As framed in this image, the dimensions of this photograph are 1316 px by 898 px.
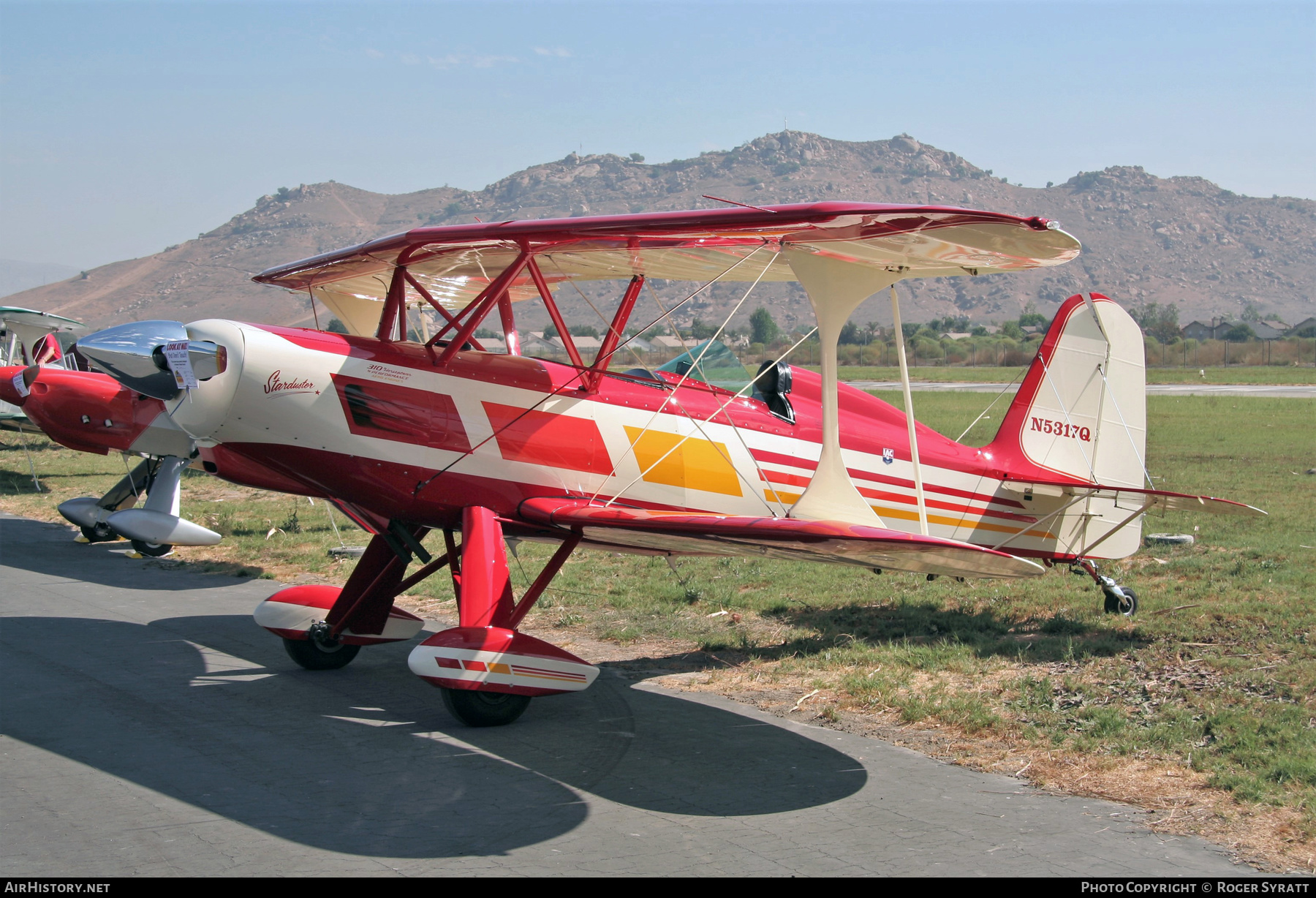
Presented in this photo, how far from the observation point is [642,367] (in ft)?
23.9

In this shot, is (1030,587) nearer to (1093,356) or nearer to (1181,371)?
(1093,356)

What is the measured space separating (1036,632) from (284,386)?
5670 mm

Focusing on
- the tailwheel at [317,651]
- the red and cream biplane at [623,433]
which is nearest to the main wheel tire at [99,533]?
the red and cream biplane at [623,433]

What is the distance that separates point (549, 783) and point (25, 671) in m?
4.22

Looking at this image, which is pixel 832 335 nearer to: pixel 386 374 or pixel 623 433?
pixel 623 433

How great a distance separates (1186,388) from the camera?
41688 millimetres

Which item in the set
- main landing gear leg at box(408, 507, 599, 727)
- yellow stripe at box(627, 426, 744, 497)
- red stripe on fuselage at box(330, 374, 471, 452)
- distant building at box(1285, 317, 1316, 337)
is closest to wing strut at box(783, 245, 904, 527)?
yellow stripe at box(627, 426, 744, 497)

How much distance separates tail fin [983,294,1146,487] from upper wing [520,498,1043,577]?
2.92 meters

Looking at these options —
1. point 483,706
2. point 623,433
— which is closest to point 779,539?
point 623,433

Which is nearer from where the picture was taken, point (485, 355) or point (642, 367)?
point (485, 355)

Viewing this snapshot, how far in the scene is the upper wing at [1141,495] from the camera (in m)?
6.70

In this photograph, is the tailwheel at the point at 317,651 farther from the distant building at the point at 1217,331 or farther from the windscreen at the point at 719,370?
the distant building at the point at 1217,331

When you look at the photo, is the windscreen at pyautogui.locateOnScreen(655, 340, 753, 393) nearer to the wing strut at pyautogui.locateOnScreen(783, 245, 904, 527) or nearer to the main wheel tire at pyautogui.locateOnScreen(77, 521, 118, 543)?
the wing strut at pyautogui.locateOnScreen(783, 245, 904, 527)

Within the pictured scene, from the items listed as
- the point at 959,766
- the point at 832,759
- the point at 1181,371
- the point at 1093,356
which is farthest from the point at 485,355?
the point at 1181,371
